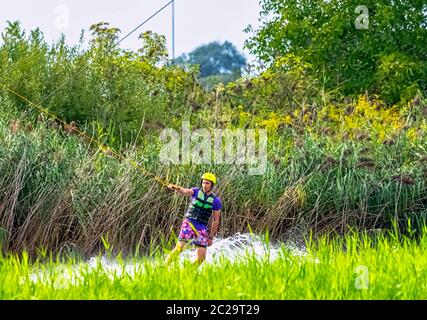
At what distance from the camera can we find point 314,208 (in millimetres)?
13031

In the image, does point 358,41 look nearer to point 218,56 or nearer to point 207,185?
point 207,185

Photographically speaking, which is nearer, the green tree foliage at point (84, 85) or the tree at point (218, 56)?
the green tree foliage at point (84, 85)

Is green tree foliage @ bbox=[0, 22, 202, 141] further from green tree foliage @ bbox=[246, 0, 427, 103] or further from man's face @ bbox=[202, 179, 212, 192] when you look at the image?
green tree foliage @ bbox=[246, 0, 427, 103]

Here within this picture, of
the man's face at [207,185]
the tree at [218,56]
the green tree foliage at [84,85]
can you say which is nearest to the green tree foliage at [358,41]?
the green tree foliage at [84,85]

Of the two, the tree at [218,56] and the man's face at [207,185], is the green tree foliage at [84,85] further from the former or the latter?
the tree at [218,56]

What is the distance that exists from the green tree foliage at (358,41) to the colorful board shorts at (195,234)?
1347 centimetres

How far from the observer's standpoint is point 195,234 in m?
10.9

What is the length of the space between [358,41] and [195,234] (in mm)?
15441

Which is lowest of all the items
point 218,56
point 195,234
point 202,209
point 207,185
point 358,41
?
point 195,234

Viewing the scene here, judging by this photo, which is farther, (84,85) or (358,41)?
(358,41)

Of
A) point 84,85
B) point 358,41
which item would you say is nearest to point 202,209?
point 84,85

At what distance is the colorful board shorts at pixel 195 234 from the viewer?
1085 centimetres
